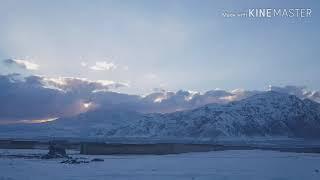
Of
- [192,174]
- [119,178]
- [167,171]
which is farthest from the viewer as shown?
[167,171]

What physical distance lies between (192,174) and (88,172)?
297 inches

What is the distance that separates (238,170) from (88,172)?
1110 cm

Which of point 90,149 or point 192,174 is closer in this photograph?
point 192,174

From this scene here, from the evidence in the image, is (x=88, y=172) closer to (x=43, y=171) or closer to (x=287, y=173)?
(x=43, y=171)

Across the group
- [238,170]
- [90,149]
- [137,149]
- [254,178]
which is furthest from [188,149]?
[254,178]

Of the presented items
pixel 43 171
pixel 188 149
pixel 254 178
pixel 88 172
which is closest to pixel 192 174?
pixel 254 178

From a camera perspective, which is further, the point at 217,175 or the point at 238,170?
the point at 238,170

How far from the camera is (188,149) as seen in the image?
83312 millimetres

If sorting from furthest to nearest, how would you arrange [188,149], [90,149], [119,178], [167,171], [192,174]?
[188,149]
[90,149]
[167,171]
[192,174]
[119,178]

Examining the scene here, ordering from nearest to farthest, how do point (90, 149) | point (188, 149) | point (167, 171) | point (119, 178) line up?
point (119, 178) < point (167, 171) < point (90, 149) < point (188, 149)

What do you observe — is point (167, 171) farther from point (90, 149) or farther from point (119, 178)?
point (90, 149)

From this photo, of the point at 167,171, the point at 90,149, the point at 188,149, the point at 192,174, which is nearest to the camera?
the point at 192,174

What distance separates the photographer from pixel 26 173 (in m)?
36.5

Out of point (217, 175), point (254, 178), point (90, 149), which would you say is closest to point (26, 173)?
point (217, 175)
